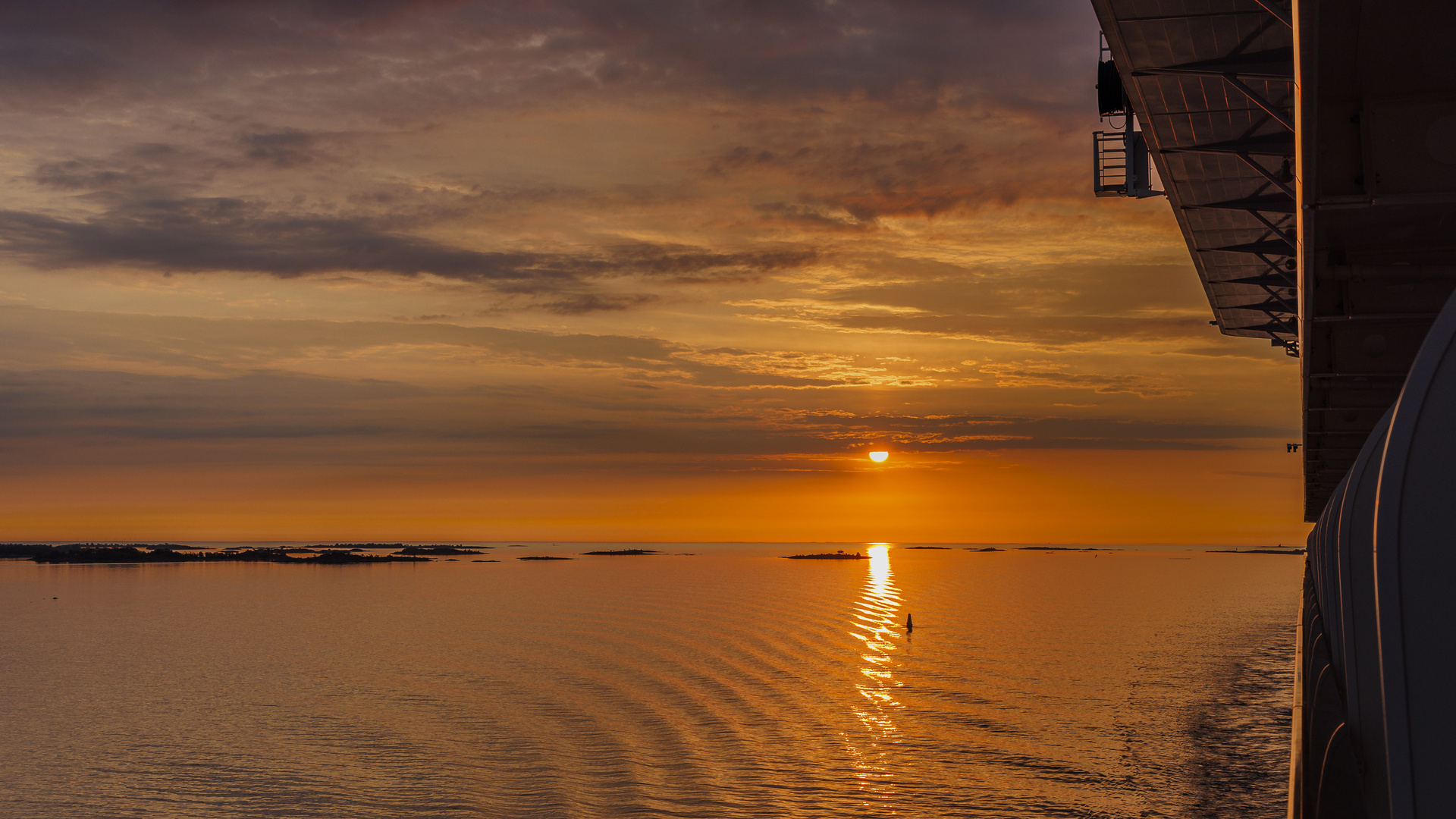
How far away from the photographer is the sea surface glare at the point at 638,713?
2808cm

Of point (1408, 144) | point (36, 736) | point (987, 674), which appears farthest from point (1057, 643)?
point (1408, 144)

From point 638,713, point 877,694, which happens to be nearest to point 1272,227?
point 877,694

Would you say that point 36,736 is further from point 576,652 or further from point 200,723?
point 576,652

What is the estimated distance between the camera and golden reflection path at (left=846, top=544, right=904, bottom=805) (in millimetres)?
30562

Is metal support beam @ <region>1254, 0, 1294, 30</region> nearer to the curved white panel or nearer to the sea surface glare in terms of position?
the curved white panel

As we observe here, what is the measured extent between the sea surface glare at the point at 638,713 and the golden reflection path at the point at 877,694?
22cm

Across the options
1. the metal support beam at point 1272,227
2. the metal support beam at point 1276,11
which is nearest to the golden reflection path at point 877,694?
the metal support beam at point 1272,227

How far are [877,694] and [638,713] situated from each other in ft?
37.1

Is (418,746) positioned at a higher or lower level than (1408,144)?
lower

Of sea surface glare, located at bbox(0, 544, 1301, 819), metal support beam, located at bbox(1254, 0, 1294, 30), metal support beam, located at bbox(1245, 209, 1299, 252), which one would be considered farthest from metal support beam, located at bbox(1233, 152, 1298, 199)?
sea surface glare, located at bbox(0, 544, 1301, 819)

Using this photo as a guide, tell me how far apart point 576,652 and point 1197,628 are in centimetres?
4661

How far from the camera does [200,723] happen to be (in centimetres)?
3825

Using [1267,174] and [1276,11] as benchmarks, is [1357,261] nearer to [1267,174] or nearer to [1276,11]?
[1276,11]

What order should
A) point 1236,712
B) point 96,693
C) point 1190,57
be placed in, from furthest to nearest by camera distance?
point 96,693, point 1236,712, point 1190,57
